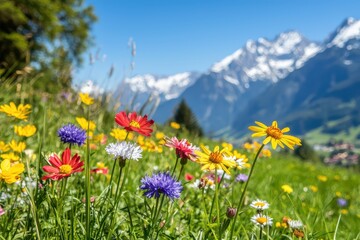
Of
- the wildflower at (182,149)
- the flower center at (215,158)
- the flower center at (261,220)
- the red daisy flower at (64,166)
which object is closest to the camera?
the red daisy flower at (64,166)

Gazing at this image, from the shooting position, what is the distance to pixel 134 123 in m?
1.61

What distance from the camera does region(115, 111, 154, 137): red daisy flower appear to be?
1.52m

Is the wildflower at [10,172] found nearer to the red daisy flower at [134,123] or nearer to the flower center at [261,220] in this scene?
the red daisy flower at [134,123]

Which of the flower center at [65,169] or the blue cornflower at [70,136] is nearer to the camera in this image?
the flower center at [65,169]

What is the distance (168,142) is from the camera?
162cm

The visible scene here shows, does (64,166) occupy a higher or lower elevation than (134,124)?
lower

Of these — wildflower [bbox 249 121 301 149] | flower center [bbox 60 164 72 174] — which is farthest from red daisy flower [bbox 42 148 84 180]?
wildflower [bbox 249 121 301 149]

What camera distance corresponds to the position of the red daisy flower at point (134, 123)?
1.52 meters

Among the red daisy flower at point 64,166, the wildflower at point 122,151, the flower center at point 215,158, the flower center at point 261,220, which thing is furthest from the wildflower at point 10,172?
the flower center at point 261,220

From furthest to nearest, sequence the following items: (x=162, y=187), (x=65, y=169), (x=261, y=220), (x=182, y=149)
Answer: (x=261, y=220) → (x=182, y=149) → (x=162, y=187) → (x=65, y=169)

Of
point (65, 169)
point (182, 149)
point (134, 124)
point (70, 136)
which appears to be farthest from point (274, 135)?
point (70, 136)

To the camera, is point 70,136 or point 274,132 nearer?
point 274,132

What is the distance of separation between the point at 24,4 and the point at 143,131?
23.7 m

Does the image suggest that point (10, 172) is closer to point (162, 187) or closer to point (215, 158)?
point (162, 187)
